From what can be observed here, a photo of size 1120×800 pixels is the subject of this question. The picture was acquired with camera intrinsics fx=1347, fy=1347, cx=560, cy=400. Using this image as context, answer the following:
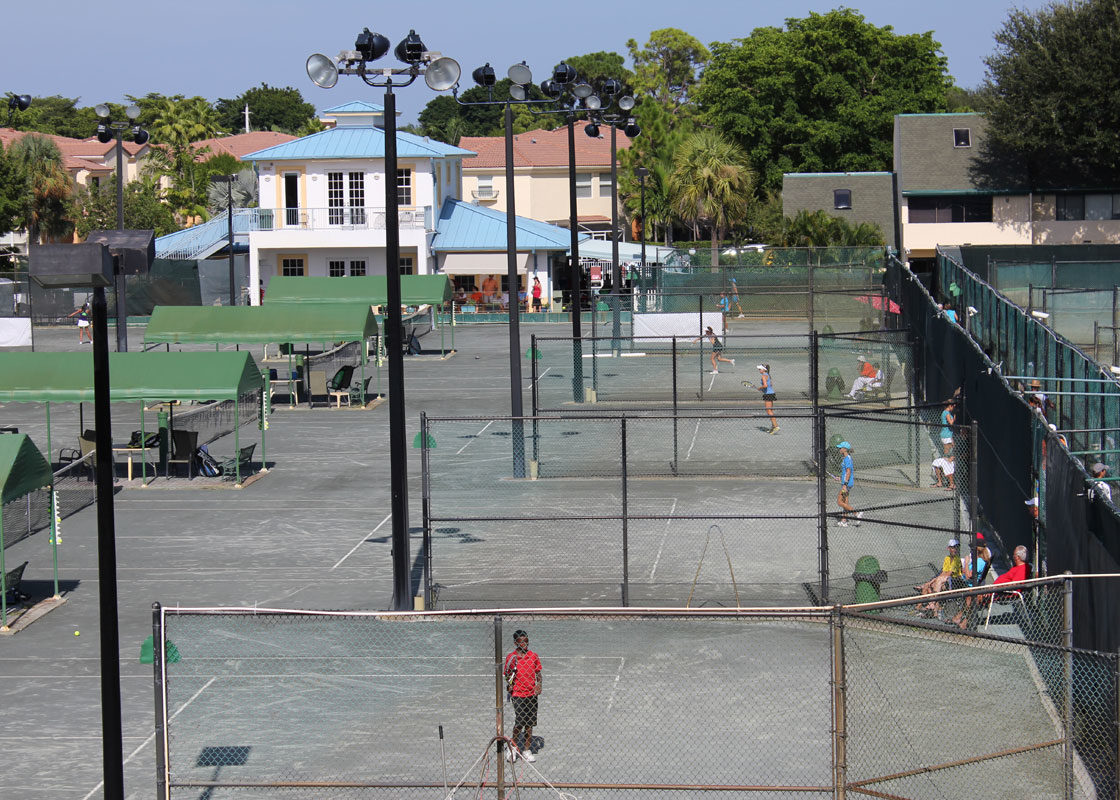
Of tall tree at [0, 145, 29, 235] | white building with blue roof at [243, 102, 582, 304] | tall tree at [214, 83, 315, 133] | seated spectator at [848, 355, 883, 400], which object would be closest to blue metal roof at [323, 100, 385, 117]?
white building with blue roof at [243, 102, 582, 304]

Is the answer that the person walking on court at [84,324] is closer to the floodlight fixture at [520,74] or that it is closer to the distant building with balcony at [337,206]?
the distant building with balcony at [337,206]

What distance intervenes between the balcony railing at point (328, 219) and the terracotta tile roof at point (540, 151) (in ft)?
70.1

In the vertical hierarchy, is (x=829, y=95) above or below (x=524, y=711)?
above

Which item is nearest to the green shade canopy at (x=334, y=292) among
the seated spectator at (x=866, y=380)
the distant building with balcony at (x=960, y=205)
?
the seated spectator at (x=866, y=380)

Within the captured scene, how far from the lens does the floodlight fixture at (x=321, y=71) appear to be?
16.2 meters

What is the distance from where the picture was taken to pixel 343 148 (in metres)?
59.6

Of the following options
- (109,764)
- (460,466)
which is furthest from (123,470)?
(109,764)

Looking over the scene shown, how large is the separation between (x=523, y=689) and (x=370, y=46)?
816 cm

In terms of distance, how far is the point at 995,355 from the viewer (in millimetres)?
28516

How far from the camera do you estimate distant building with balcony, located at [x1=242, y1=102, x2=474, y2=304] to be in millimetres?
58844

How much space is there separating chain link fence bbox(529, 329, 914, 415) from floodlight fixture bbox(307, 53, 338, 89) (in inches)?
418

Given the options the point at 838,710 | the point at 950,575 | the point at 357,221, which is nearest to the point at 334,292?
the point at 357,221

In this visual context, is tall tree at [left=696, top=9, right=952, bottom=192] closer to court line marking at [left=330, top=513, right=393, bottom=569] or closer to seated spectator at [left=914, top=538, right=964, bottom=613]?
court line marking at [left=330, top=513, right=393, bottom=569]

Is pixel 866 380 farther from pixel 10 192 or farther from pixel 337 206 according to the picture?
pixel 10 192
